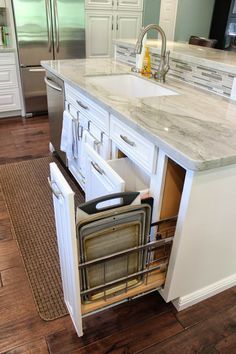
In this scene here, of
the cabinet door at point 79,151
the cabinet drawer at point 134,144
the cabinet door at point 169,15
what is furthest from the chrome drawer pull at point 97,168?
the cabinet door at point 169,15

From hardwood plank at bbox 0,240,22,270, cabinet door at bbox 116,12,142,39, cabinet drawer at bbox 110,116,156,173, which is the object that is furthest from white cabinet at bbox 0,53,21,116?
cabinet drawer at bbox 110,116,156,173

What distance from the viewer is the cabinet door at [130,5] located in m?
3.97

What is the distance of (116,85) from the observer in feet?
7.25

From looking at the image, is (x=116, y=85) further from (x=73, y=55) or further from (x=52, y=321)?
(x=73, y=55)

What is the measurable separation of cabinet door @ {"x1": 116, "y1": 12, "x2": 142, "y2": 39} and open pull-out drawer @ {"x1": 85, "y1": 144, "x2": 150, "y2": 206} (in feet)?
10.7

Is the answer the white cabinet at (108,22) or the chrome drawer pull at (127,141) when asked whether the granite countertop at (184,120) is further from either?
the white cabinet at (108,22)

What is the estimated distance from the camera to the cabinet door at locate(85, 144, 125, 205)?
1229 millimetres

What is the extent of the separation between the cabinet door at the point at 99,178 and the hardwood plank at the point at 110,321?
596mm

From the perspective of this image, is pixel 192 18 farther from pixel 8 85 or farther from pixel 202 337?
pixel 202 337

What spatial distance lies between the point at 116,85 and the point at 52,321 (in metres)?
1.65

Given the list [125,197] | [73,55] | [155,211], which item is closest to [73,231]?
[125,197]

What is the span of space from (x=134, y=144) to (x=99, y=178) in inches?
9.5

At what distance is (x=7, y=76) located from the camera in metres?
3.63

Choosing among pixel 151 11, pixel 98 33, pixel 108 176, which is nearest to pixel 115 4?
pixel 98 33
